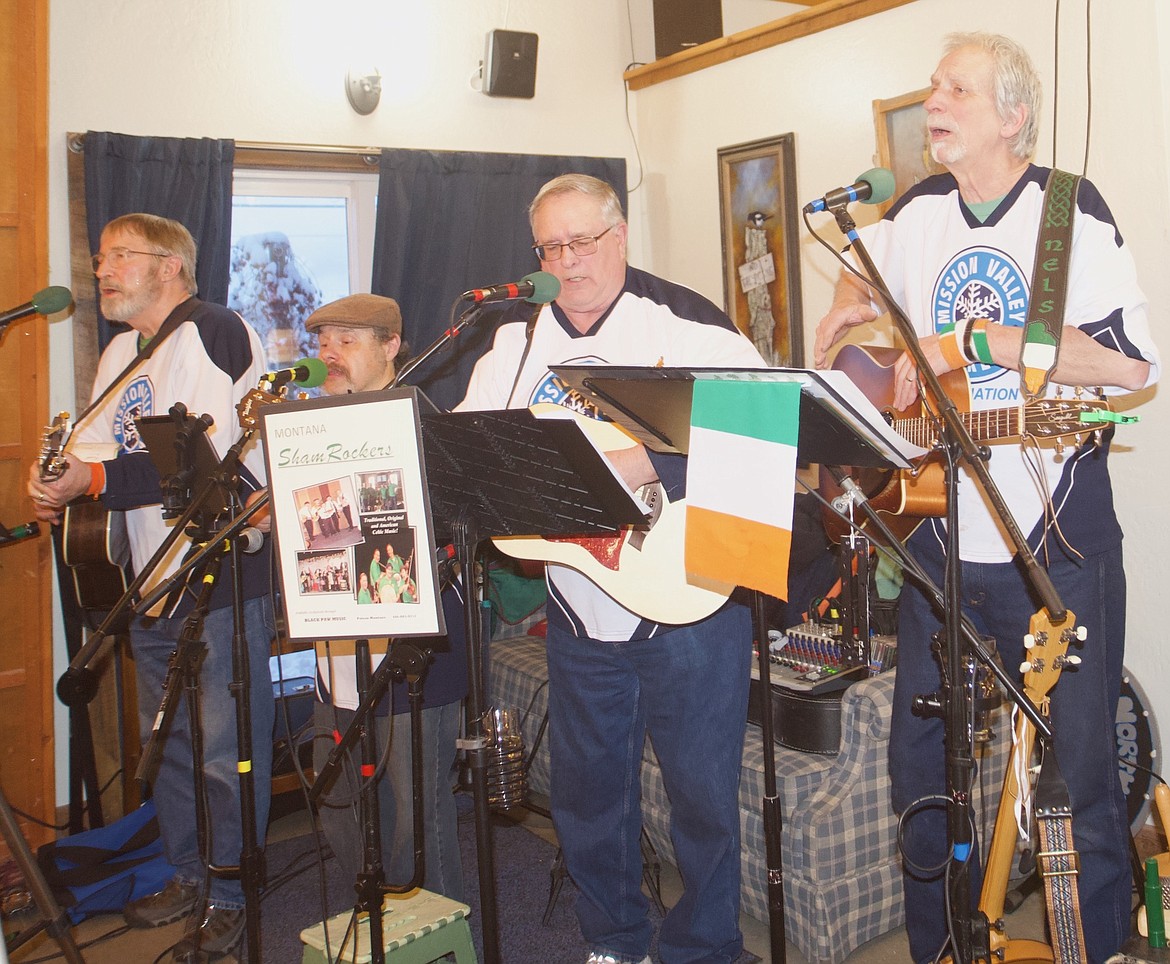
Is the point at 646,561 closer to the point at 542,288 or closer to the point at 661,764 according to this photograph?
the point at 661,764

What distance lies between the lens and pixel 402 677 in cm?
214

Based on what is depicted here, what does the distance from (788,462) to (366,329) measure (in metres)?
1.56

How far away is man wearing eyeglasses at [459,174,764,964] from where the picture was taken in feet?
7.80

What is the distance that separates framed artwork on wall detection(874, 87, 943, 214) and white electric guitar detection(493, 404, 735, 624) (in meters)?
1.71

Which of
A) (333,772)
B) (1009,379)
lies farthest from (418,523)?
(1009,379)

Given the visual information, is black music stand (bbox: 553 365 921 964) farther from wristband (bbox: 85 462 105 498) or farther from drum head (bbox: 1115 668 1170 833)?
wristband (bbox: 85 462 105 498)

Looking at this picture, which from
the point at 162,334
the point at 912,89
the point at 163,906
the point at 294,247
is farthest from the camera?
the point at 294,247

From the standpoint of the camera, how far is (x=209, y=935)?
296 centimetres

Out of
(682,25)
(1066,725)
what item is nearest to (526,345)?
(1066,725)

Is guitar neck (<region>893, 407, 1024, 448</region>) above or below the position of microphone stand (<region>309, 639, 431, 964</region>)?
above

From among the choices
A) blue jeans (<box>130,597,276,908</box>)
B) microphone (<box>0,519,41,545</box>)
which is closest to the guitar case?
blue jeans (<box>130,597,276,908</box>)

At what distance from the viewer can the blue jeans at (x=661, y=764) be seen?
2379 mm

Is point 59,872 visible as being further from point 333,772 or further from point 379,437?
point 379,437

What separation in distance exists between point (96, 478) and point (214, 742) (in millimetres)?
781
